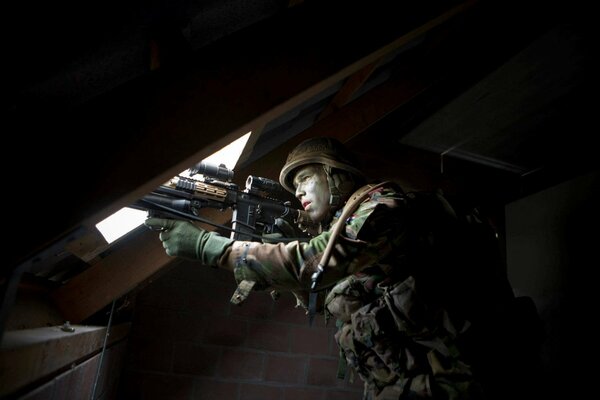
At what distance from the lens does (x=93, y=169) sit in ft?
2.03

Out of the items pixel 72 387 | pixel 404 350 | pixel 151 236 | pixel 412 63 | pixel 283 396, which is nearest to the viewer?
pixel 72 387

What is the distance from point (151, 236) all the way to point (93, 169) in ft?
3.57

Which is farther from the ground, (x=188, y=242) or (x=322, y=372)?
(x=188, y=242)

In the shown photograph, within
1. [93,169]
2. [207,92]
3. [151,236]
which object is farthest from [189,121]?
[151,236]

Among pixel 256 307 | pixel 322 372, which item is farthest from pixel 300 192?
pixel 322 372

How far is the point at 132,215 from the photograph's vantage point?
4.39 ft

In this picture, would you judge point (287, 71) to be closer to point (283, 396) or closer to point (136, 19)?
point (136, 19)

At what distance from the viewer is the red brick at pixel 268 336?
2.54m

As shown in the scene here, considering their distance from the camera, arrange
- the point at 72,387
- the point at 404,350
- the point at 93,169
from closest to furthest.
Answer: the point at 93,169
the point at 72,387
the point at 404,350

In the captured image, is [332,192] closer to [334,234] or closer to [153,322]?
[334,234]

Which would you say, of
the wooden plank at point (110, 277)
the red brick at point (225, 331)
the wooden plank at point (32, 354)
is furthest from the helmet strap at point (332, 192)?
the red brick at point (225, 331)

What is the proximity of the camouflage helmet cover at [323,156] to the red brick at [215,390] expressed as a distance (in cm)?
156

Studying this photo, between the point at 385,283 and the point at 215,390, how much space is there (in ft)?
5.23

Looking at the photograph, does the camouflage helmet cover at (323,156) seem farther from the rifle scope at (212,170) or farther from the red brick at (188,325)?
the red brick at (188,325)
